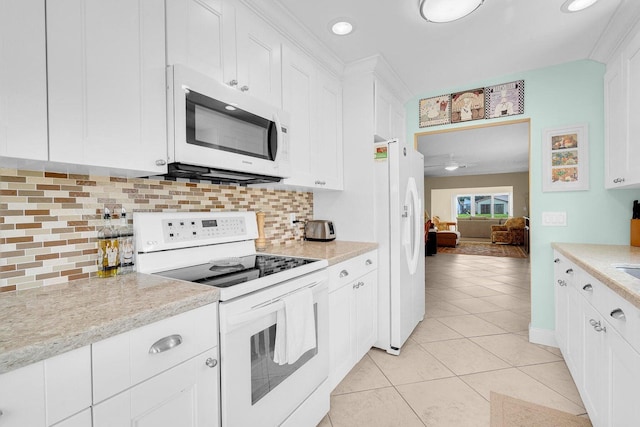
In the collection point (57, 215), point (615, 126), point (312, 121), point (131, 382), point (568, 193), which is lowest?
point (131, 382)

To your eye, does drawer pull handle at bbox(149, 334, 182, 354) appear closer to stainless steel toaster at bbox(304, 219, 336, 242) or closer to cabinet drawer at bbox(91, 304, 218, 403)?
cabinet drawer at bbox(91, 304, 218, 403)

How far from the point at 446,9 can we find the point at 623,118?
135 cm

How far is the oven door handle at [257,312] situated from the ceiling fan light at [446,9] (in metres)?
1.78

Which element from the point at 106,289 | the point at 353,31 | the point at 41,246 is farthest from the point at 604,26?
the point at 41,246

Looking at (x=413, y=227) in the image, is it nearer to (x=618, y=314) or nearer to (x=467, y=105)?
(x=467, y=105)

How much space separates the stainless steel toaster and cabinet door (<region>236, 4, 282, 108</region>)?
1.02 metres

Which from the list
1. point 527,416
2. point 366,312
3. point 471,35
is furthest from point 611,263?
point 471,35

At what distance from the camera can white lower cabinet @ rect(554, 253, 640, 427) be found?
1.02 meters

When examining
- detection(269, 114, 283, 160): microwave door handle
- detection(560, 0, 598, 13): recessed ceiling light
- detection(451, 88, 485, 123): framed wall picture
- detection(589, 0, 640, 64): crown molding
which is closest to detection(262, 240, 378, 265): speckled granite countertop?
detection(269, 114, 283, 160): microwave door handle

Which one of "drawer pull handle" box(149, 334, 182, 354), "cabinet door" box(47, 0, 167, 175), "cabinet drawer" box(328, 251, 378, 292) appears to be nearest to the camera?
"drawer pull handle" box(149, 334, 182, 354)

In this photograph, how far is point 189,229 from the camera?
5.15 ft

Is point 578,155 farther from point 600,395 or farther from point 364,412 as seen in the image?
point 364,412

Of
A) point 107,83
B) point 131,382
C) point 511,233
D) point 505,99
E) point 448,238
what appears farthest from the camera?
point 511,233

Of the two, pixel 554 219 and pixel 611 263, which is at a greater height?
pixel 554 219
